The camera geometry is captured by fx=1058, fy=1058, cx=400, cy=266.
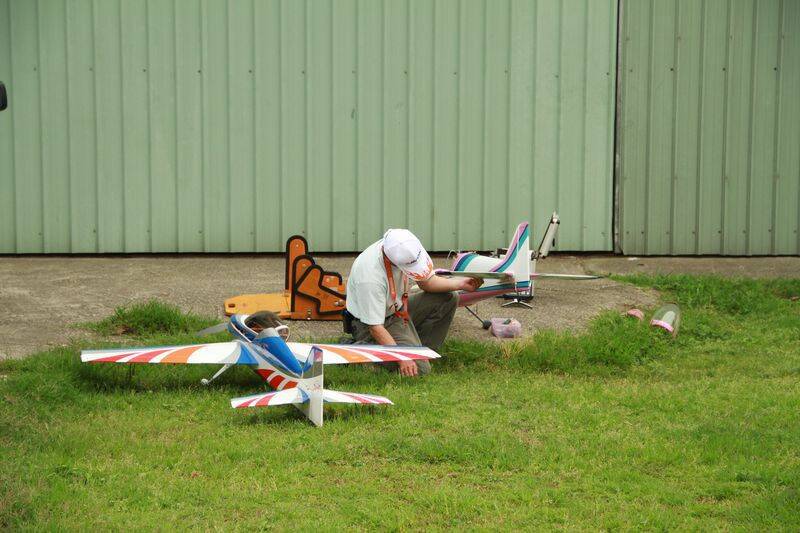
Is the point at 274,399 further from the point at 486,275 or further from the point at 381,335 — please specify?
the point at 486,275

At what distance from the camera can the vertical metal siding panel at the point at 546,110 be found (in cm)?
1323

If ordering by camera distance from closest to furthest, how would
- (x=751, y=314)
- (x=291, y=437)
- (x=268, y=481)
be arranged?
(x=268, y=481)
(x=291, y=437)
(x=751, y=314)

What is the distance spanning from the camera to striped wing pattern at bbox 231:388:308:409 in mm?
7223

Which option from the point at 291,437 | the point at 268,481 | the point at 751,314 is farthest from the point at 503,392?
the point at 751,314

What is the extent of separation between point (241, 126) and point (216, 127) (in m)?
0.31

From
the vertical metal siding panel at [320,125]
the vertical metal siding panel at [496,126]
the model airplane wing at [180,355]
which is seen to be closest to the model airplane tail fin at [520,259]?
the model airplane wing at [180,355]

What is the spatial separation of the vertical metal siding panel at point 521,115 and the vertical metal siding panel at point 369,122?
1646 millimetres

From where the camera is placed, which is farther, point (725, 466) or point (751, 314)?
point (751, 314)

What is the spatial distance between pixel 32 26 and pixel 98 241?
2.73 m

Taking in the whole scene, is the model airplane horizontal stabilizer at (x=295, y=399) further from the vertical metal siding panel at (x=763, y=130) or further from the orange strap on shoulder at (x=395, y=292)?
the vertical metal siding panel at (x=763, y=130)

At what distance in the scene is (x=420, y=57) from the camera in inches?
520

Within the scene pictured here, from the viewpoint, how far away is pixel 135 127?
13109 mm

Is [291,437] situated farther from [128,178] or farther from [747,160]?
[747,160]

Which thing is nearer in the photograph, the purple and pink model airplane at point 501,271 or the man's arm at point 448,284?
the man's arm at point 448,284
